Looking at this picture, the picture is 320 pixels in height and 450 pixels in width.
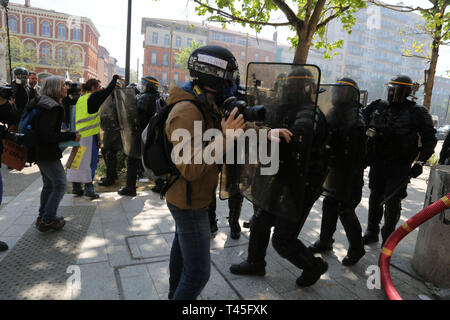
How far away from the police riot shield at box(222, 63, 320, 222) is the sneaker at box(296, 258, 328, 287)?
2.28 ft

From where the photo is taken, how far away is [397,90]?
151 inches

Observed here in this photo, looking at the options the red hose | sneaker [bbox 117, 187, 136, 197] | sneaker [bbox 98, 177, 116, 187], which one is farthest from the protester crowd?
sneaker [bbox 98, 177, 116, 187]

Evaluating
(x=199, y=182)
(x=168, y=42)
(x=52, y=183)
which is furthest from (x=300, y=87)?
(x=168, y=42)

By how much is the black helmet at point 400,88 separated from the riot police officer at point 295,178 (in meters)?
1.84

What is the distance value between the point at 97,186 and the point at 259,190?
186 inches

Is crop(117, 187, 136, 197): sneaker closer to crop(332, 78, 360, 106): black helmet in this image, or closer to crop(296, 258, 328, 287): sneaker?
crop(296, 258, 328, 287): sneaker

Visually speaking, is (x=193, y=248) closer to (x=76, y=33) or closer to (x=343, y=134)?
(x=343, y=134)

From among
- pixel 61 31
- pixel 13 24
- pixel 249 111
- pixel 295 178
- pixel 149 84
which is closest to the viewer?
pixel 249 111

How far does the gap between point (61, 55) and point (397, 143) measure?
56.8m

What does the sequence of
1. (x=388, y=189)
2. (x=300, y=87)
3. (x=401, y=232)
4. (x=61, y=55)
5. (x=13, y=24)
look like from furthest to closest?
(x=61, y=55) → (x=13, y=24) → (x=388, y=189) → (x=401, y=232) → (x=300, y=87)

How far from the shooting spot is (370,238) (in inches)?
164

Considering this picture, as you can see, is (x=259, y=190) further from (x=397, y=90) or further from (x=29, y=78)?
(x=29, y=78)

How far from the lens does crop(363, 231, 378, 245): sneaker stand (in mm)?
4141
